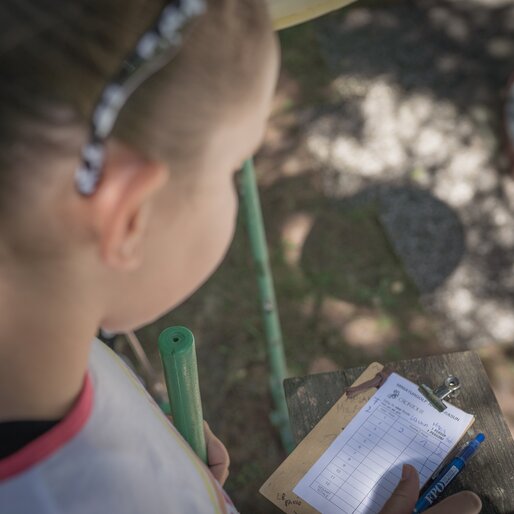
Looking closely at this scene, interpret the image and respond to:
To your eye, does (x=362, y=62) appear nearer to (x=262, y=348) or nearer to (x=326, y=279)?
(x=326, y=279)

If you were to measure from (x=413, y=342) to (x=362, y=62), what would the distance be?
5.45 ft

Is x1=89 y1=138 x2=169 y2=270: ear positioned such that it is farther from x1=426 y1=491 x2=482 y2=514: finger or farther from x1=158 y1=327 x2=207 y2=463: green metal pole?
x1=426 y1=491 x2=482 y2=514: finger

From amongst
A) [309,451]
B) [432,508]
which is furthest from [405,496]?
[309,451]

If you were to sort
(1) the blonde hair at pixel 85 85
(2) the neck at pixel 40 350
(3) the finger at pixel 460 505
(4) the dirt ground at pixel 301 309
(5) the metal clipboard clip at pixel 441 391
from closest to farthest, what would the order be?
1. (1) the blonde hair at pixel 85 85
2. (2) the neck at pixel 40 350
3. (3) the finger at pixel 460 505
4. (5) the metal clipboard clip at pixel 441 391
5. (4) the dirt ground at pixel 301 309

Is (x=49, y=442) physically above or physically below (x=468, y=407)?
above

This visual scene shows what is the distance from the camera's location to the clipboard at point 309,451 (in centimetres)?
117

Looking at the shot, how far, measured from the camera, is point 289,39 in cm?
373

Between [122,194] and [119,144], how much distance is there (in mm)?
43

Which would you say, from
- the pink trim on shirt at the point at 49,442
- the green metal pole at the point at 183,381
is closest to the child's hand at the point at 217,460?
the green metal pole at the point at 183,381

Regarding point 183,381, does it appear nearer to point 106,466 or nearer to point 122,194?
point 106,466

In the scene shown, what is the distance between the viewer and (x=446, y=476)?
1.17m

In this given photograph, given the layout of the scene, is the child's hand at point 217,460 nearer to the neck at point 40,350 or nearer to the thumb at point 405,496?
the thumb at point 405,496

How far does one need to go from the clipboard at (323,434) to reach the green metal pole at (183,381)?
0.15m

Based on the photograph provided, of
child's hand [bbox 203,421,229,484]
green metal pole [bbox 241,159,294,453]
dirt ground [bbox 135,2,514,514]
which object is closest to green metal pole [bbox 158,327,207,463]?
child's hand [bbox 203,421,229,484]
